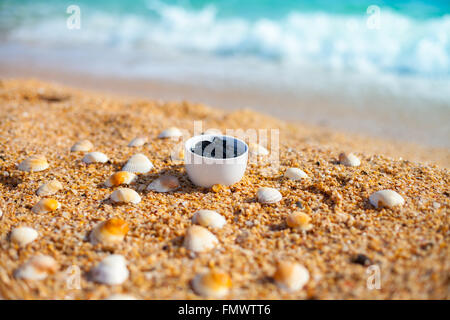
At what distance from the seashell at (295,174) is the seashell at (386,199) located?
1.71ft

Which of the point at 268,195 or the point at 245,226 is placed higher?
the point at 268,195

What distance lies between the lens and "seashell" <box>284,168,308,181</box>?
8.05ft

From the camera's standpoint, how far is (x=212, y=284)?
1.52 m

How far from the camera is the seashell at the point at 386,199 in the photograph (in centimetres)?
206

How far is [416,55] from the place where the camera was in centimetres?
791

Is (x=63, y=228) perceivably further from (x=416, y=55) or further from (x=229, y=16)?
(x=229, y=16)

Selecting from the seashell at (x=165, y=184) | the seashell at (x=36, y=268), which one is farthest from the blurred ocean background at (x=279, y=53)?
the seashell at (x=36, y=268)

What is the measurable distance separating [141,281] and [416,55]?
29.0ft

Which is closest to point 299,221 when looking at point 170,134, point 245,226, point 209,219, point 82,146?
A: point 245,226

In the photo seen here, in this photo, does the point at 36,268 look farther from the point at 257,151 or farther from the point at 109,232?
the point at 257,151

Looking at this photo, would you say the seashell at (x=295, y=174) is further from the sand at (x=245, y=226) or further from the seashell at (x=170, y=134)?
the seashell at (x=170, y=134)

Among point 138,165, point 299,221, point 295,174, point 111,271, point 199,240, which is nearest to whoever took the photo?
point 111,271

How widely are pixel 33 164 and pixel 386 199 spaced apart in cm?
267

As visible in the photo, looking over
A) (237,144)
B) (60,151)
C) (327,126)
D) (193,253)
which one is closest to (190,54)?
(327,126)
